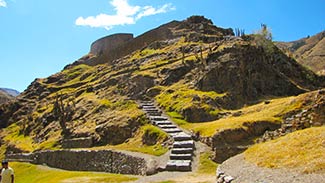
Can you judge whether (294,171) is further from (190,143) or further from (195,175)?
(190,143)

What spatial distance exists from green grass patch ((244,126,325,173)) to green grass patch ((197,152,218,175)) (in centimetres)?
493

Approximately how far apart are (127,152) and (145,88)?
111 ft

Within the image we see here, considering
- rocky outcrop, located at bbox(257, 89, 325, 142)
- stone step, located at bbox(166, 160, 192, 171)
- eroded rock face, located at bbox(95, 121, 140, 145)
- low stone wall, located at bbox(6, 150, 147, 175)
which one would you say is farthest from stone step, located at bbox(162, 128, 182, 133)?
Result: rocky outcrop, located at bbox(257, 89, 325, 142)

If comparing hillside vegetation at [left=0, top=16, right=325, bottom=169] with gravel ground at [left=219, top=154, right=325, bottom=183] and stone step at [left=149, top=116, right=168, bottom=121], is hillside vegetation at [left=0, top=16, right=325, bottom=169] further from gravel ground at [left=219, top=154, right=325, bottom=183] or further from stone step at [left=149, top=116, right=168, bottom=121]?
gravel ground at [left=219, top=154, right=325, bottom=183]

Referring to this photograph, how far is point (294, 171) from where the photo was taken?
17.1m

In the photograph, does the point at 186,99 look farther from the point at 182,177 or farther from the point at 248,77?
the point at 182,177

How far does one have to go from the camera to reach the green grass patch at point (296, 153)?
17.4 metres

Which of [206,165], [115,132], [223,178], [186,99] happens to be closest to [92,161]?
[115,132]

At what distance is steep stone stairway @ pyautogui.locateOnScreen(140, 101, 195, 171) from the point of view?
97.8 feet

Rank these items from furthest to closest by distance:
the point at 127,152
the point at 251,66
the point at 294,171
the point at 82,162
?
the point at 251,66
the point at 82,162
the point at 127,152
the point at 294,171

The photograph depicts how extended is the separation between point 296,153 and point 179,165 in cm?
1178

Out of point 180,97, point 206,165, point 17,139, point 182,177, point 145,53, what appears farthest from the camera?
point 145,53

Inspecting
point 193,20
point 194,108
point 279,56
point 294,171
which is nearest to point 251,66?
point 279,56

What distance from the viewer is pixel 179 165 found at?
29.5m
